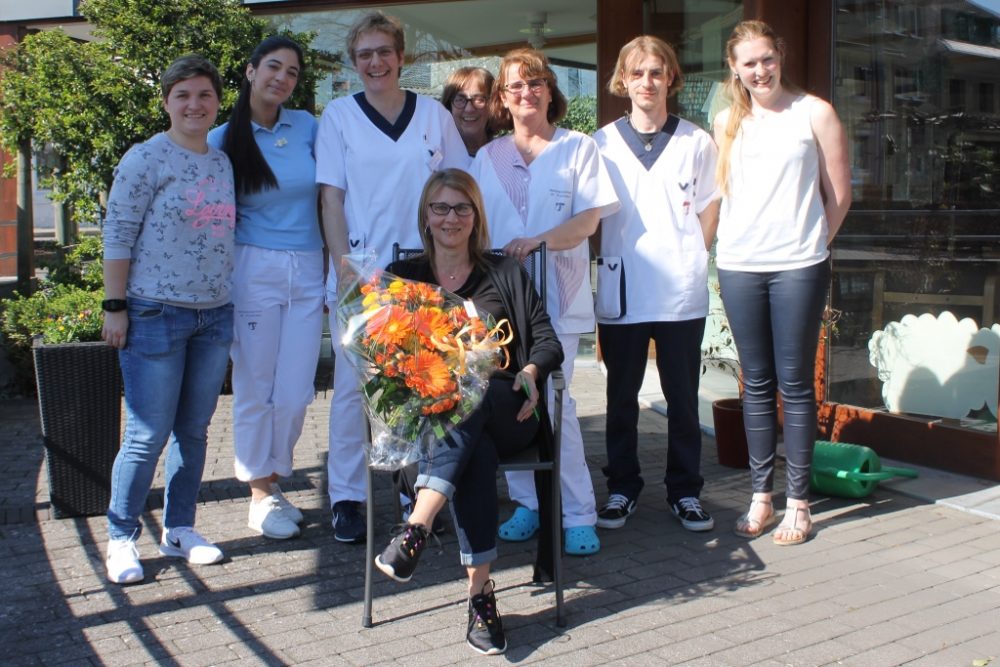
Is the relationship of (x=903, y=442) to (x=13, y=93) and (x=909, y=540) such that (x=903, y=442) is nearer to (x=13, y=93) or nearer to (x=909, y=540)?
(x=909, y=540)

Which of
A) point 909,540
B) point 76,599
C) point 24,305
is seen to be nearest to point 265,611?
point 76,599

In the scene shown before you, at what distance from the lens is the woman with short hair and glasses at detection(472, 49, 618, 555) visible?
4.33 meters

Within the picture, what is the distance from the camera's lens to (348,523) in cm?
463

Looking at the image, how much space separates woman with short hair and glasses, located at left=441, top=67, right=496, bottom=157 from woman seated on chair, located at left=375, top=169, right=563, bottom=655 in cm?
99

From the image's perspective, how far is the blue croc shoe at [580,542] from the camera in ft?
14.4

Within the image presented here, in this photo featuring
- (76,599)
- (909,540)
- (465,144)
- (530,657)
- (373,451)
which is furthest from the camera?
(465,144)

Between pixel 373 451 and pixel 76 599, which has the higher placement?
pixel 373 451

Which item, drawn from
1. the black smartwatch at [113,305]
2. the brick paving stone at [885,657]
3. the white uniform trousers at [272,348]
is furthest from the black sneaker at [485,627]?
the black smartwatch at [113,305]

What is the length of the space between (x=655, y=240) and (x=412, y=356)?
5.05 ft

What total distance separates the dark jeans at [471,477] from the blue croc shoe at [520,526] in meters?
0.97

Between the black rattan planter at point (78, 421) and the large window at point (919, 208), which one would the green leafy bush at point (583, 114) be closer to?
the large window at point (919, 208)

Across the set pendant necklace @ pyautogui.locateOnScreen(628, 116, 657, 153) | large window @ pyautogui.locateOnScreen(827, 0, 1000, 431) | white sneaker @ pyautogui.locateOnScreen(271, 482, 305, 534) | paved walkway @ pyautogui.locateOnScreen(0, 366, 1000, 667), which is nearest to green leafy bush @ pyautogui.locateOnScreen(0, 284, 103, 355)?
white sneaker @ pyautogui.locateOnScreen(271, 482, 305, 534)

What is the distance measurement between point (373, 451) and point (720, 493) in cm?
227

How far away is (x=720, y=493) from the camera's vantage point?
5340 millimetres
